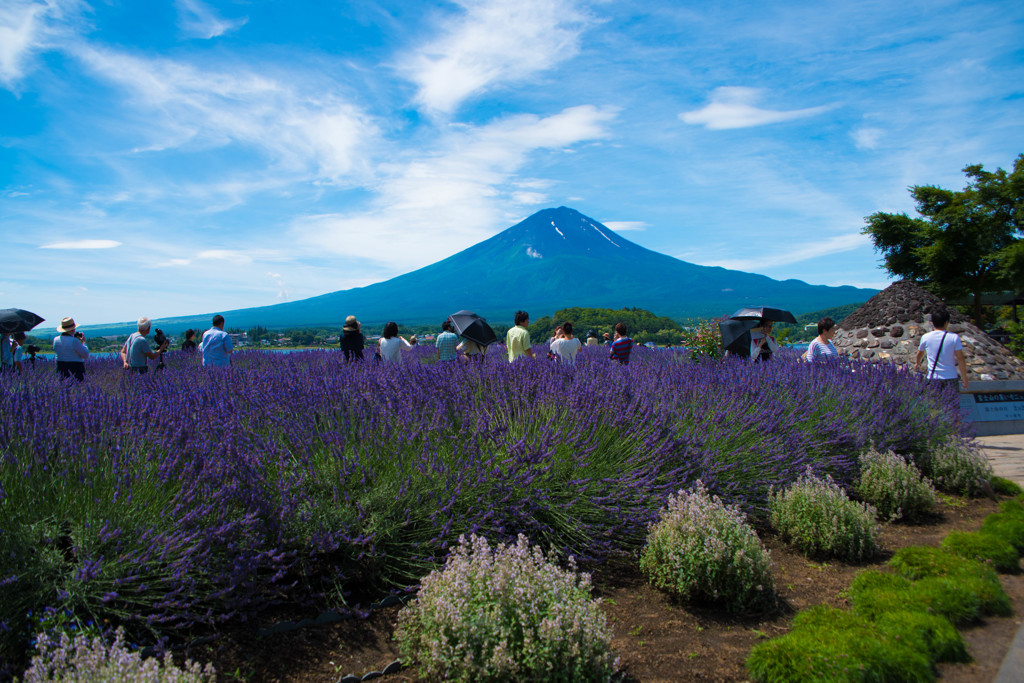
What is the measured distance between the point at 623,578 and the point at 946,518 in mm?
2718

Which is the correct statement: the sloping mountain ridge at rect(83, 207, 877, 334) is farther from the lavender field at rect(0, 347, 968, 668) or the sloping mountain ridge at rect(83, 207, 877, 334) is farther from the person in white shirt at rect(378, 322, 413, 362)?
the lavender field at rect(0, 347, 968, 668)

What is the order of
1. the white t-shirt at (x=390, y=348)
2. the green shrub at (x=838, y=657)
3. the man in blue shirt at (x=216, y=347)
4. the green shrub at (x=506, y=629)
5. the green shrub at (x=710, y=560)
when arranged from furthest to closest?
the white t-shirt at (x=390, y=348), the man in blue shirt at (x=216, y=347), the green shrub at (x=710, y=560), the green shrub at (x=838, y=657), the green shrub at (x=506, y=629)

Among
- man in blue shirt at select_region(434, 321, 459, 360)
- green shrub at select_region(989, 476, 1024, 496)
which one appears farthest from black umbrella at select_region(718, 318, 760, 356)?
man in blue shirt at select_region(434, 321, 459, 360)

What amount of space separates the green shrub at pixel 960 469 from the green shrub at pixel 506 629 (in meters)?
4.18

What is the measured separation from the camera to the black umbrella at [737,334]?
8078 millimetres

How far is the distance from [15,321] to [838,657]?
9.82 meters

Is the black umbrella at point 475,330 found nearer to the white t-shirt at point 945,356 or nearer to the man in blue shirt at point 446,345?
the man in blue shirt at point 446,345

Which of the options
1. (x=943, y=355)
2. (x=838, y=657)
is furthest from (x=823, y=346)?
(x=838, y=657)

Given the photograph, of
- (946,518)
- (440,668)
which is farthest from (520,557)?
(946,518)

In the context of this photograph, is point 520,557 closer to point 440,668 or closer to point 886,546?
point 440,668

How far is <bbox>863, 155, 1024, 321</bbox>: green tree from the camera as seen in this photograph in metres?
22.5

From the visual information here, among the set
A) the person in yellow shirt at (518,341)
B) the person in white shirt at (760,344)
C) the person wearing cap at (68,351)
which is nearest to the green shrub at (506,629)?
the person in yellow shirt at (518,341)

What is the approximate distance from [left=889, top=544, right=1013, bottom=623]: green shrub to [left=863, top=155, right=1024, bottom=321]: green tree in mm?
23793

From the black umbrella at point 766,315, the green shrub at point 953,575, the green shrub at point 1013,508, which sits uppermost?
the black umbrella at point 766,315
